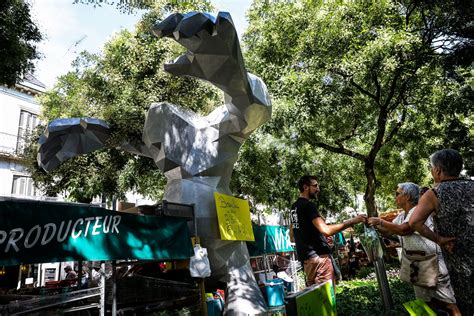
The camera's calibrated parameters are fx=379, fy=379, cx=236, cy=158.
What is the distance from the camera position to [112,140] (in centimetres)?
950

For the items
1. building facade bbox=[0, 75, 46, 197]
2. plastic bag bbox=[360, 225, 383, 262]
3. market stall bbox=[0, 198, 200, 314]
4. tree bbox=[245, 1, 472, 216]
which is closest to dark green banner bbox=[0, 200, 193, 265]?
market stall bbox=[0, 198, 200, 314]

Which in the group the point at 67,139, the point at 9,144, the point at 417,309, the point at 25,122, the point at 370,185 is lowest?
the point at 417,309

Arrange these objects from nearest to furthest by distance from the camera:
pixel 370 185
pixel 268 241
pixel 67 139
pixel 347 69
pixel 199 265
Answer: pixel 199 265
pixel 67 139
pixel 268 241
pixel 347 69
pixel 370 185

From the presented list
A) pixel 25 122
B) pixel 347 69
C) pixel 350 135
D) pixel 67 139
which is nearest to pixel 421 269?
pixel 67 139

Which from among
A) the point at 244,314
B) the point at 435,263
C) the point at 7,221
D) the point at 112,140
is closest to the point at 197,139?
the point at 112,140

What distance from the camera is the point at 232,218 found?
7.77 m

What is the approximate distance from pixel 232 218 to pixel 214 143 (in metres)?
1.62

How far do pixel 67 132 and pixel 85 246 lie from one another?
4807mm

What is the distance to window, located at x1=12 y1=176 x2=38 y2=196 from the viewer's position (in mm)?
23828

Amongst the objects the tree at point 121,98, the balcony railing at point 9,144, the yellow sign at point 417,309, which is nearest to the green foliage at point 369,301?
the yellow sign at point 417,309

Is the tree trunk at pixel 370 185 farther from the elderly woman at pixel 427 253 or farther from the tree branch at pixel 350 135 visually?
the elderly woman at pixel 427 253

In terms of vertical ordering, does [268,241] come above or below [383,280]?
above

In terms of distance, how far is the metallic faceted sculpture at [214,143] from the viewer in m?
6.55

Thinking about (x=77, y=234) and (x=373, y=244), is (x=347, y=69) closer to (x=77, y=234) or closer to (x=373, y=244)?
(x=373, y=244)
